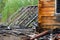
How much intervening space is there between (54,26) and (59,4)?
95cm

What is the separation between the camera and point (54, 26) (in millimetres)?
11750

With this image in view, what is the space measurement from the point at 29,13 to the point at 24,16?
2.38 feet

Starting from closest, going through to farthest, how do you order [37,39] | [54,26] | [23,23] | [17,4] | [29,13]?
[37,39]
[54,26]
[23,23]
[29,13]
[17,4]

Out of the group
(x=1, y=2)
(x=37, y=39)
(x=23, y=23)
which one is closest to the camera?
(x=37, y=39)

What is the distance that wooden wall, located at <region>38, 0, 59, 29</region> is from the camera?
11766mm

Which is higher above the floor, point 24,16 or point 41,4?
point 41,4

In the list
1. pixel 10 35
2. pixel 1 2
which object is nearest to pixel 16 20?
pixel 10 35

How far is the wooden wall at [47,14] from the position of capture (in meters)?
11.8

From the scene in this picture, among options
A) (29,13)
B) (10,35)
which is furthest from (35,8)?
(10,35)

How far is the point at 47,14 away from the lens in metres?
11.8

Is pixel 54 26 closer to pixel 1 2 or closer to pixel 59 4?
pixel 59 4

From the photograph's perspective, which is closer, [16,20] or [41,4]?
[41,4]

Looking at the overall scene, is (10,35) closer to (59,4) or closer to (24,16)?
(59,4)

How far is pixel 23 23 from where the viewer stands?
15.2 m
